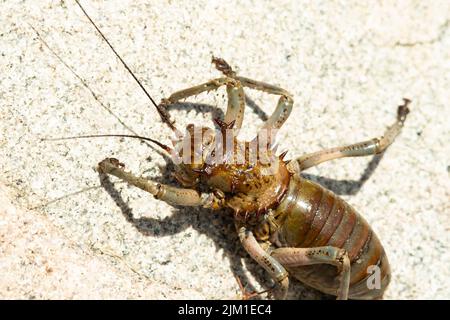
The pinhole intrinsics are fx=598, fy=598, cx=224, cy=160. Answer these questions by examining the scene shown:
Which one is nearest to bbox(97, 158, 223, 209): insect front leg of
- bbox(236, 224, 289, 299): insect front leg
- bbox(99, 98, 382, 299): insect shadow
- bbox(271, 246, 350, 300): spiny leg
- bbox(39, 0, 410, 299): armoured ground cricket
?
bbox(39, 0, 410, 299): armoured ground cricket

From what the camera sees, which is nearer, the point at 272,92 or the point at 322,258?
the point at 322,258

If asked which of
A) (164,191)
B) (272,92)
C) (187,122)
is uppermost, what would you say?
(272,92)

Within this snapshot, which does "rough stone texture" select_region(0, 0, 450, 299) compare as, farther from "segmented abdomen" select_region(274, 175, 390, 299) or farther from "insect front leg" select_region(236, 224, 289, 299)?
"segmented abdomen" select_region(274, 175, 390, 299)

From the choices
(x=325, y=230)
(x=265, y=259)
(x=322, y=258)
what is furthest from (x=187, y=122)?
(x=322, y=258)

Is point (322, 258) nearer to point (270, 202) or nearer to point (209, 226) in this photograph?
point (270, 202)

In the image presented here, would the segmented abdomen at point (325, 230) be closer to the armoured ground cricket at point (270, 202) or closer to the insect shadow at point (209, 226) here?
the armoured ground cricket at point (270, 202)
